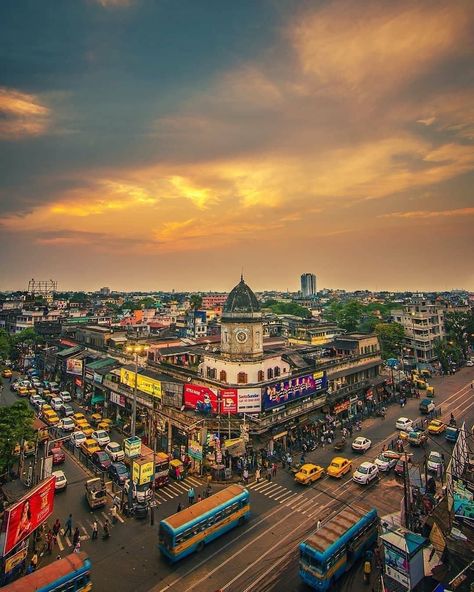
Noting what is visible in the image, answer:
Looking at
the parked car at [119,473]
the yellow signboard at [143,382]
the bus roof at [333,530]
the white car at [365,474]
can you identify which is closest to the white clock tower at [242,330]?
the yellow signboard at [143,382]

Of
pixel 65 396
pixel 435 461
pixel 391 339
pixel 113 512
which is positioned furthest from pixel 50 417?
pixel 391 339

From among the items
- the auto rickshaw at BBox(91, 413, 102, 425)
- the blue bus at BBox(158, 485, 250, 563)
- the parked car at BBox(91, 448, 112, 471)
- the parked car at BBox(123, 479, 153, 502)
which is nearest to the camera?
the blue bus at BBox(158, 485, 250, 563)

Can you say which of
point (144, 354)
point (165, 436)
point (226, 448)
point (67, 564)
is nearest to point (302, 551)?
point (67, 564)

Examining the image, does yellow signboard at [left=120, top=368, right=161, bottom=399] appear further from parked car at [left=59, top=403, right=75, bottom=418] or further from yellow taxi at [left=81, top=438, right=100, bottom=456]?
parked car at [left=59, top=403, right=75, bottom=418]

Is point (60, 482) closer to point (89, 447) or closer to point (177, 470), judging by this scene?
point (89, 447)

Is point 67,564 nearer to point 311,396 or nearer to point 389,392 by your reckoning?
point 311,396

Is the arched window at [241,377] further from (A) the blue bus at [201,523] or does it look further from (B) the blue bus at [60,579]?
(B) the blue bus at [60,579]

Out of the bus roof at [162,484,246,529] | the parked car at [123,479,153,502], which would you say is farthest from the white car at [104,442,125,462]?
the bus roof at [162,484,246,529]

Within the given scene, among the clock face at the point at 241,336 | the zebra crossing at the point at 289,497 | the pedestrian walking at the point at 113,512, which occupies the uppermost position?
the clock face at the point at 241,336
